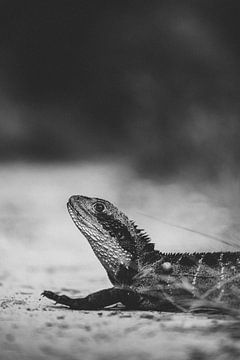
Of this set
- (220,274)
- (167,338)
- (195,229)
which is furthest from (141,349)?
(195,229)

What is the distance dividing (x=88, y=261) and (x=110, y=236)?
0.17m

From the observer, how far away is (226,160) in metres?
1.09

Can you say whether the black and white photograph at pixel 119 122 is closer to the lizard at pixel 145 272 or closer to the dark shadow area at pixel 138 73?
the dark shadow area at pixel 138 73

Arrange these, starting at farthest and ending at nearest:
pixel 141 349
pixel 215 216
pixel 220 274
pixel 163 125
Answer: pixel 163 125
pixel 215 216
pixel 220 274
pixel 141 349

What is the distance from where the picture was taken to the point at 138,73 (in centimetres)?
111

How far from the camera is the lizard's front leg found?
759mm

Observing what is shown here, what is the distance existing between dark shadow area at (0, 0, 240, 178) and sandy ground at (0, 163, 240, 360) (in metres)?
0.05

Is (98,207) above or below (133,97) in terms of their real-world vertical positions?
below

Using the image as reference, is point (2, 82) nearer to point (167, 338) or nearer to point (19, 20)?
point (19, 20)

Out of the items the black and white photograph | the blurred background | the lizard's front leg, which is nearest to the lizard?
the lizard's front leg

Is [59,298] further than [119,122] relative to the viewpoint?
No

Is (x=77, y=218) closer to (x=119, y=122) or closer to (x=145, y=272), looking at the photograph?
(x=145, y=272)

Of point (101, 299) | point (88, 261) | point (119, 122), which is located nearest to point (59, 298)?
point (101, 299)

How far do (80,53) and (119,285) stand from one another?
0.45 meters
